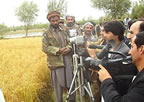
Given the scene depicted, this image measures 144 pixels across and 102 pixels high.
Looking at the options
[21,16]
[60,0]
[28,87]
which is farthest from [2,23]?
[28,87]

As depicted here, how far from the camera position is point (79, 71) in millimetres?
3504

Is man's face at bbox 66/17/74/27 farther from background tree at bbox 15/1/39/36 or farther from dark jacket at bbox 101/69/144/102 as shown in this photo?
background tree at bbox 15/1/39/36

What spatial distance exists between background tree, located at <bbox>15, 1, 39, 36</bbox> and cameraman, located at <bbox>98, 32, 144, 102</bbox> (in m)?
44.2

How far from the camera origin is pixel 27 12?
1868 inches

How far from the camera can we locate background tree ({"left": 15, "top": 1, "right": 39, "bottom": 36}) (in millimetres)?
45469

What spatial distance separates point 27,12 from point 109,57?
46778 mm

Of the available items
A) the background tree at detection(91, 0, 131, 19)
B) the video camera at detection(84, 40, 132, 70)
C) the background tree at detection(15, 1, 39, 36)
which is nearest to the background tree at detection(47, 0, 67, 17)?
the background tree at detection(91, 0, 131, 19)

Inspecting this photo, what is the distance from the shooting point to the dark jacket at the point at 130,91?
4.41 feet

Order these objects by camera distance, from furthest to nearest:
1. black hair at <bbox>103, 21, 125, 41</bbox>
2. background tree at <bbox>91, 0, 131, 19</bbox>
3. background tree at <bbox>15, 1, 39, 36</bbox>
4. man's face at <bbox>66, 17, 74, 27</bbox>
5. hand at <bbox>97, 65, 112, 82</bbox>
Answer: background tree at <bbox>15, 1, 39, 36</bbox>, background tree at <bbox>91, 0, 131, 19</bbox>, man's face at <bbox>66, 17, 74, 27</bbox>, black hair at <bbox>103, 21, 125, 41</bbox>, hand at <bbox>97, 65, 112, 82</bbox>

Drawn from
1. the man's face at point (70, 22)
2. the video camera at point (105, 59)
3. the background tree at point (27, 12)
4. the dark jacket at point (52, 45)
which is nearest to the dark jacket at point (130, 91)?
the video camera at point (105, 59)

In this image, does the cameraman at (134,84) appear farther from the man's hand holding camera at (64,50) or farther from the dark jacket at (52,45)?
the dark jacket at (52,45)

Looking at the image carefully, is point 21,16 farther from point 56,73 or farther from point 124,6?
point 56,73

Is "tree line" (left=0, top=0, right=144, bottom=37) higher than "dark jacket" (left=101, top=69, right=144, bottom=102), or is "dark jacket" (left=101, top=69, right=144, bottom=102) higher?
"tree line" (left=0, top=0, right=144, bottom=37)

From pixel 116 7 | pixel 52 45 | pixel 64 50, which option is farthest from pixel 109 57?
pixel 116 7
